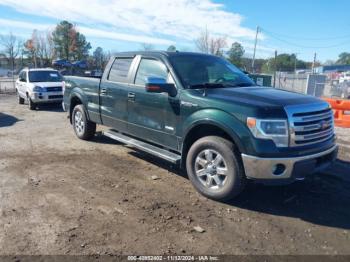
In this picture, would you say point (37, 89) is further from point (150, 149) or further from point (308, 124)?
point (308, 124)

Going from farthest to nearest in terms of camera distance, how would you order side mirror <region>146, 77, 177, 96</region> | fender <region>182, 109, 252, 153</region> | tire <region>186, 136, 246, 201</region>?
side mirror <region>146, 77, 177, 96</region>
tire <region>186, 136, 246, 201</region>
fender <region>182, 109, 252, 153</region>

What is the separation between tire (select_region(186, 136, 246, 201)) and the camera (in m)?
4.20

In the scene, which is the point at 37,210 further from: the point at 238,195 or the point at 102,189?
the point at 238,195

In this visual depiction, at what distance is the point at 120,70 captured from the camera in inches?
249

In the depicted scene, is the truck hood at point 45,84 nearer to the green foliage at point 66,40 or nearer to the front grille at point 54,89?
the front grille at point 54,89

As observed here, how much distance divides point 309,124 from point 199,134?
1.50 metres

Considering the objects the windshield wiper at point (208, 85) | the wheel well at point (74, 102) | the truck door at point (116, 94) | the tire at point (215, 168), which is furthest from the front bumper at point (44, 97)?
the tire at point (215, 168)

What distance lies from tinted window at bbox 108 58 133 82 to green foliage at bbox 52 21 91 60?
2740 inches

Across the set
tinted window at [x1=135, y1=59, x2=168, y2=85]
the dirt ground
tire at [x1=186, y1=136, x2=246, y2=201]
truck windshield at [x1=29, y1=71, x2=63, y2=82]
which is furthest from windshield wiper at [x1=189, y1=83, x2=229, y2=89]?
truck windshield at [x1=29, y1=71, x2=63, y2=82]

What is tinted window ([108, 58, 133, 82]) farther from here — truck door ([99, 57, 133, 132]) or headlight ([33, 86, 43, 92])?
headlight ([33, 86, 43, 92])

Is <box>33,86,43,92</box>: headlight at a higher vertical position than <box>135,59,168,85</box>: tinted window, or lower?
lower

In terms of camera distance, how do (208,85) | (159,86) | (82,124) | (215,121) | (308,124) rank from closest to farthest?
1. (308,124)
2. (215,121)
3. (159,86)
4. (208,85)
5. (82,124)

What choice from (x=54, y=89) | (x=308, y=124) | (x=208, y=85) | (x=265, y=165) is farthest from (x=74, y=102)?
(x=54, y=89)

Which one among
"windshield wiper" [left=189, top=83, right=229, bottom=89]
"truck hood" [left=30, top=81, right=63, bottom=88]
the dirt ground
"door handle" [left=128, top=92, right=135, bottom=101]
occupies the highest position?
"windshield wiper" [left=189, top=83, right=229, bottom=89]
